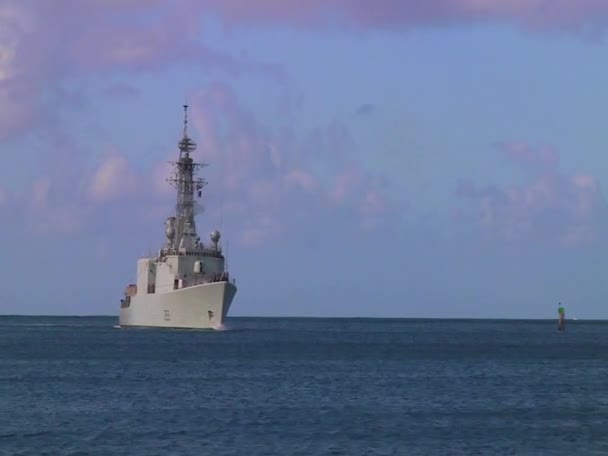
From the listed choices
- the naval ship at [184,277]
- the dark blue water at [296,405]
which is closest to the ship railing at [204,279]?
the naval ship at [184,277]

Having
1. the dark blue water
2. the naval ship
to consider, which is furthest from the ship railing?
the dark blue water

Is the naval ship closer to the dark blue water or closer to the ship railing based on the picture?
the ship railing

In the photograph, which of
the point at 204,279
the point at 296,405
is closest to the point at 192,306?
the point at 204,279

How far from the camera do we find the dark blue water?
36.9 meters

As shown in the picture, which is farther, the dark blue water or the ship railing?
the ship railing

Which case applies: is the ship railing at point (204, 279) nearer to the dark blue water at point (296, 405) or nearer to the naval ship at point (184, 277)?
the naval ship at point (184, 277)

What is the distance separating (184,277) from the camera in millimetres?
105938

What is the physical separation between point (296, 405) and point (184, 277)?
59773 mm

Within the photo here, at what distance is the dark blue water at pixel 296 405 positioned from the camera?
36.9 m

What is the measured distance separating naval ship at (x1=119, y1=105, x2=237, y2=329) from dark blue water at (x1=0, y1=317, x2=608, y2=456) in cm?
2181

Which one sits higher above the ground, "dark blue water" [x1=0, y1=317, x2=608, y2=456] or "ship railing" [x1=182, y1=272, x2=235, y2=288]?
"ship railing" [x1=182, y1=272, x2=235, y2=288]

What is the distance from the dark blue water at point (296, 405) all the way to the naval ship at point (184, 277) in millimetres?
21809

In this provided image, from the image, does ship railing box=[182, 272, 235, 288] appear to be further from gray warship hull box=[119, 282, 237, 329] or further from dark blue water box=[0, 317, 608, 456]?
dark blue water box=[0, 317, 608, 456]

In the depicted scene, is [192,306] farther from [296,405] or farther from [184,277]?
[296,405]
